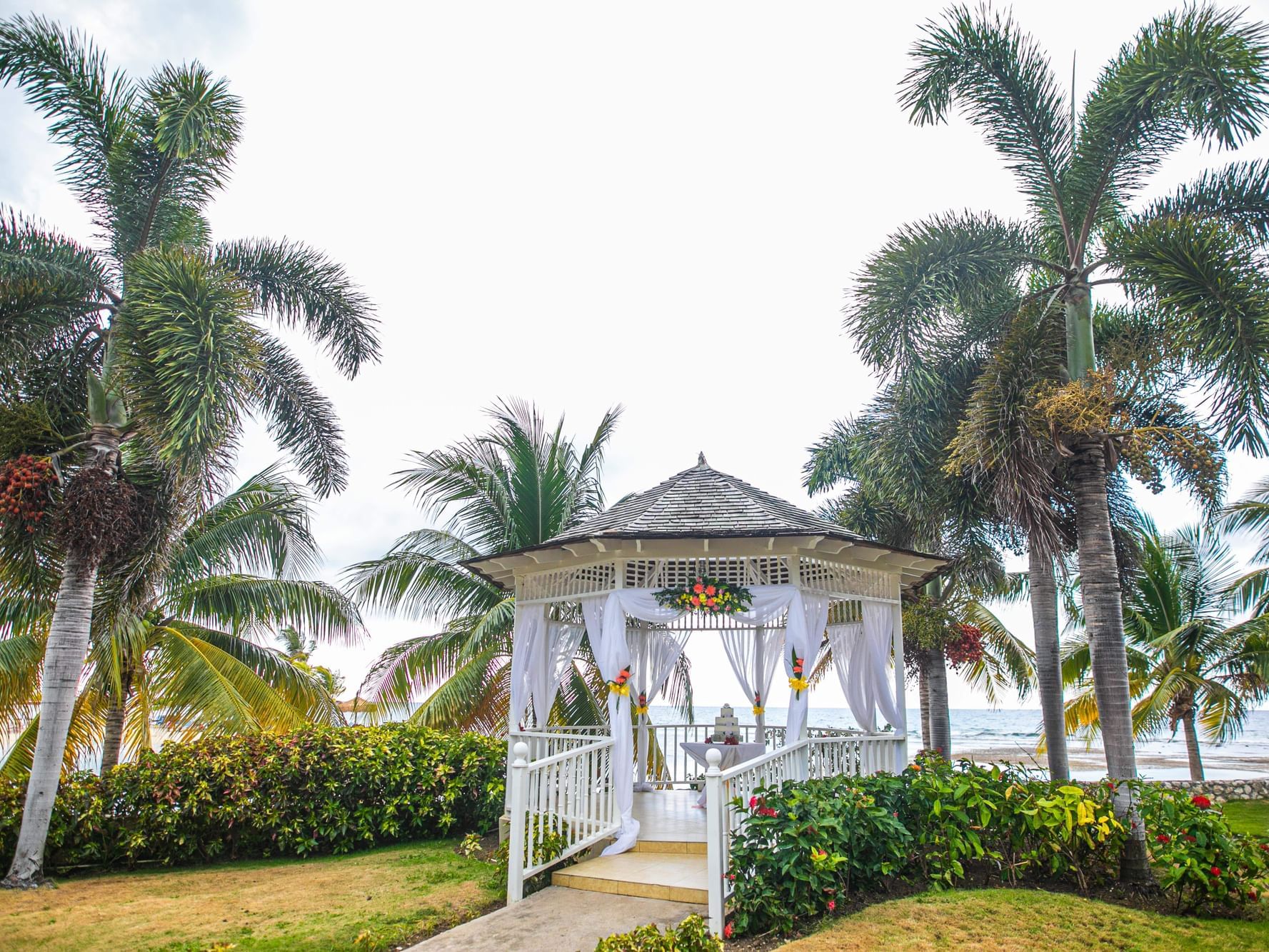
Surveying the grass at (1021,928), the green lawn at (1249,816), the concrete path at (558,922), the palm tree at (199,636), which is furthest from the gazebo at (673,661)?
the green lawn at (1249,816)

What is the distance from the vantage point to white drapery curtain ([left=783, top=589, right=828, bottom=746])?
873cm

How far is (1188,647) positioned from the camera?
16.0m

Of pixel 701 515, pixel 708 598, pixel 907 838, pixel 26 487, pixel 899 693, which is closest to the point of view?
pixel 907 838

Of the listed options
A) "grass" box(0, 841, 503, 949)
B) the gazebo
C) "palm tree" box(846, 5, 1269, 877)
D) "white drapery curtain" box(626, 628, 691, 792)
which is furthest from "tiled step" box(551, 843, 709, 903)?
"palm tree" box(846, 5, 1269, 877)

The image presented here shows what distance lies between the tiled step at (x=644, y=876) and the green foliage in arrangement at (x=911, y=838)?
734mm

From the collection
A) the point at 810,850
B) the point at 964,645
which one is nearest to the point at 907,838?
the point at 810,850

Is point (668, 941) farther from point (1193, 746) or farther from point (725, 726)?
point (1193, 746)

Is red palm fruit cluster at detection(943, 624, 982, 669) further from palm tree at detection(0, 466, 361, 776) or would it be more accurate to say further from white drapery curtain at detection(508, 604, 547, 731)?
palm tree at detection(0, 466, 361, 776)

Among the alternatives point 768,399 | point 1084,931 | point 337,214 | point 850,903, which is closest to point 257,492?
point 337,214

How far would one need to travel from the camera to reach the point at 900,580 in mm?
10898

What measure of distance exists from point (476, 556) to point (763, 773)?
291 inches

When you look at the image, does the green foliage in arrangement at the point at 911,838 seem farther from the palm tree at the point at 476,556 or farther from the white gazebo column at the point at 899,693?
the palm tree at the point at 476,556

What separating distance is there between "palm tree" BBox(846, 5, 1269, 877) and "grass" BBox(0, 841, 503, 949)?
6606 millimetres

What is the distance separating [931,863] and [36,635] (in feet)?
40.0
